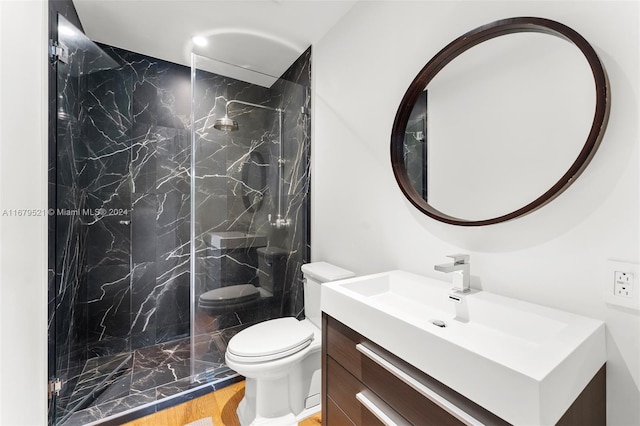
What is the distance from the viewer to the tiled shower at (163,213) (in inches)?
75.9

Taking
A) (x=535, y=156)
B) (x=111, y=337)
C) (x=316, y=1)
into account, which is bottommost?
(x=111, y=337)

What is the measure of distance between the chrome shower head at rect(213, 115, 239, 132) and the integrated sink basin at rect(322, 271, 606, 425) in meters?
1.49

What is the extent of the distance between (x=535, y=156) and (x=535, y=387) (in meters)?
0.77

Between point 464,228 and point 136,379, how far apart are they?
7.78 ft

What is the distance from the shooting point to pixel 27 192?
1.28 m

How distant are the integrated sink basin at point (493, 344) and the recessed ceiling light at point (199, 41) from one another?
2.16 metres

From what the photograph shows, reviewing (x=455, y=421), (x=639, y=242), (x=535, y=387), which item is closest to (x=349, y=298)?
(x=455, y=421)

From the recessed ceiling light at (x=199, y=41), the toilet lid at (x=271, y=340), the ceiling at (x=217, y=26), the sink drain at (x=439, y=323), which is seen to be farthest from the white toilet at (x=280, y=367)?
the recessed ceiling light at (x=199, y=41)

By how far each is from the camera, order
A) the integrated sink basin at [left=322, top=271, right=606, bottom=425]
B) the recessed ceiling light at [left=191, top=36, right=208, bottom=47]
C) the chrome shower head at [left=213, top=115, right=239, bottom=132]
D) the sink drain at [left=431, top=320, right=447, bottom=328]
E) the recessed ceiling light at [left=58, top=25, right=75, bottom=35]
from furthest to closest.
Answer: the recessed ceiling light at [left=191, top=36, right=208, bottom=47] → the chrome shower head at [left=213, top=115, right=239, bottom=132] → the recessed ceiling light at [left=58, top=25, right=75, bottom=35] → the sink drain at [left=431, top=320, right=447, bottom=328] → the integrated sink basin at [left=322, top=271, right=606, bottom=425]

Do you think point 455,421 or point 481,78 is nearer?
point 455,421

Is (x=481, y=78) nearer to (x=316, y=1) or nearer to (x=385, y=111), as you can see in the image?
(x=385, y=111)

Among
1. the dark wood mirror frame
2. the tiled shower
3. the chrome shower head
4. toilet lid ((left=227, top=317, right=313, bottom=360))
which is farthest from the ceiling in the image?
toilet lid ((left=227, top=317, right=313, bottom=360))

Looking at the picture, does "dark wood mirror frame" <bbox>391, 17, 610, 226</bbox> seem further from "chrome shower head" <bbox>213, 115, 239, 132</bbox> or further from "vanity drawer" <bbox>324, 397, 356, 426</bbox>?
"chrome shower head" <bbox>213, 115, 239, 132</bbox>
